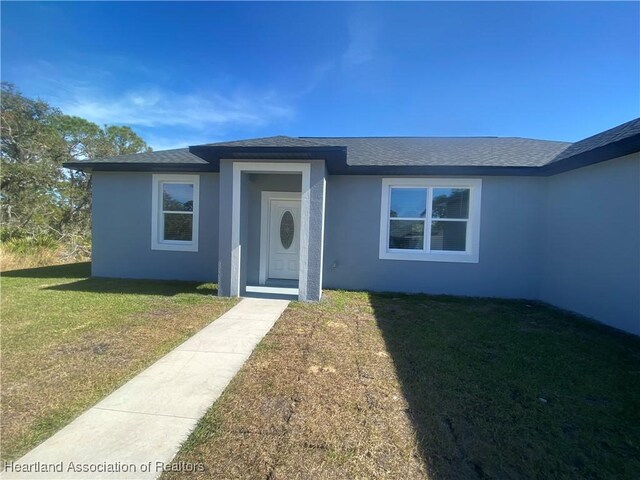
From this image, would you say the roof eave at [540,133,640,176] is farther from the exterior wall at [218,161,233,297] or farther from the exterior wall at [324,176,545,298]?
the exterior wall at [218,161,233,297]

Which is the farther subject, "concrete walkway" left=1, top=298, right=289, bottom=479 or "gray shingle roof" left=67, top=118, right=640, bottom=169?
"gray shingle roof" left=67, top=118, right=640, bottom=169

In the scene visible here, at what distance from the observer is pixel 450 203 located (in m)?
7.88

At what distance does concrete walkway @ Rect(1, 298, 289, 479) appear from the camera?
6.60ft

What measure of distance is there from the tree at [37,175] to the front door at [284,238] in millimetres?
13416

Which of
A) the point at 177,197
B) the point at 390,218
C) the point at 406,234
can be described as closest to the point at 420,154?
the point at 390,218

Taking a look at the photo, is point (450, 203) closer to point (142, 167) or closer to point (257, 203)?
point (257, 203)

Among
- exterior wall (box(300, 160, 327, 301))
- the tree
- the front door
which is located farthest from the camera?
the tree

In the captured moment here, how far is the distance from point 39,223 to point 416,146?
1865 cm

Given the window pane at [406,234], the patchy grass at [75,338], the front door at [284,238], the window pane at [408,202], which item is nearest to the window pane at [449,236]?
the window pane at [406,234]

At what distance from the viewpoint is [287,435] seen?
239 centimetres

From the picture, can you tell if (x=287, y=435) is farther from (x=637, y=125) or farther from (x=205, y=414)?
(x=637, y=125)

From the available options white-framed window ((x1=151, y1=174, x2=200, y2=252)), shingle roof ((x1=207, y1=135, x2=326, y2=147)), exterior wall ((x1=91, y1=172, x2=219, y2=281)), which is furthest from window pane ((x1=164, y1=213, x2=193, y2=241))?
shingle roof ((x1=207, y1=135, x2=326, y2=147))

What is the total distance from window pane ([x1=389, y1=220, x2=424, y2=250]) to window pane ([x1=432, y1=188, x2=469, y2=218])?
0.58 m

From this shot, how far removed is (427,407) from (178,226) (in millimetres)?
8395
